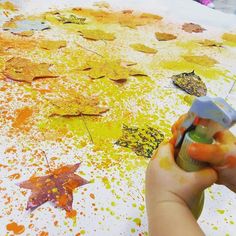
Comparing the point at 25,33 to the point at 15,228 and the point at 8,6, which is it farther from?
the point at 15,228

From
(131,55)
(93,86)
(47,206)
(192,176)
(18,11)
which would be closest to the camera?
(192,176)

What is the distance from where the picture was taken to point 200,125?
0.37 m

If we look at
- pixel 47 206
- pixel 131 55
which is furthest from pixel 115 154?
pixel 131 55

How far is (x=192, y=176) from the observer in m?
0.40

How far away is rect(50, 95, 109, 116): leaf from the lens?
0.71 metres

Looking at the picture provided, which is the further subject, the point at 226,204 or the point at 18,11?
the point at 18,11

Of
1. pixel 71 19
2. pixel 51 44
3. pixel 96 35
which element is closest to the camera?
pixel 51 44

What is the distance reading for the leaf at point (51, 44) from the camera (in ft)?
3.25

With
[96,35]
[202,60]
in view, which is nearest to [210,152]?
[202,60]

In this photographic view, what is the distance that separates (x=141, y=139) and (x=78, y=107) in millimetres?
163

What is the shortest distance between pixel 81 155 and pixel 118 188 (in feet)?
0.33

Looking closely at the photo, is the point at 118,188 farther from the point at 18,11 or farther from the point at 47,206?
the point at 18,11

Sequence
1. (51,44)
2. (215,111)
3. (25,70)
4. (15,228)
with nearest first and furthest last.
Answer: (215,111) → (15,228) → (25,70) → (51,44)

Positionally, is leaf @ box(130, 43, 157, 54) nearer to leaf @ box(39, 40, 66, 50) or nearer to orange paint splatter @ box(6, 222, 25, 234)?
leaf @ box(39, 40, 66, 50)
